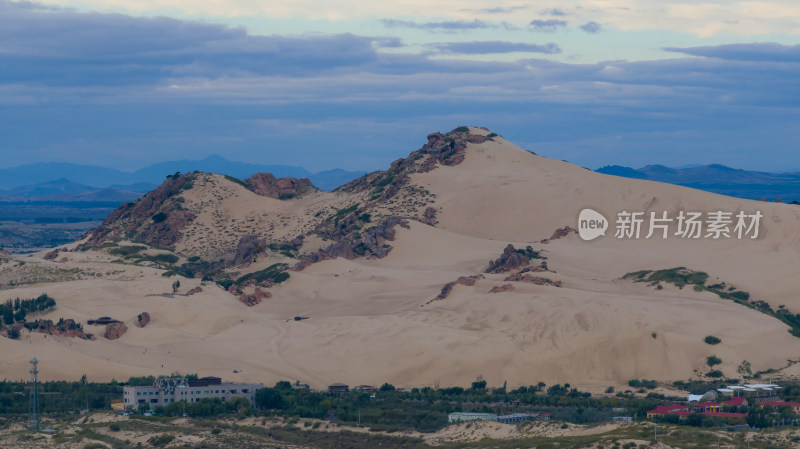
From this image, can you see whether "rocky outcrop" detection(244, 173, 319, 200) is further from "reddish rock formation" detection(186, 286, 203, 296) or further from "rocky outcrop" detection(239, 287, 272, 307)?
"reddish rock formation" detection(186, 286, 203, 296)

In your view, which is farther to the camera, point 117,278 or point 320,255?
point 320,255

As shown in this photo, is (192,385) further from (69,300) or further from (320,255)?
(320,255)

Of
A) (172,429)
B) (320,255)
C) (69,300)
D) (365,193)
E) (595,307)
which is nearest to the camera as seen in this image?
(172,429)

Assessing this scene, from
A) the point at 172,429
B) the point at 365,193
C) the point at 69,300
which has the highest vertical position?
the point at 365,193

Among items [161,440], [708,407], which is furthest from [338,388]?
[708,407]

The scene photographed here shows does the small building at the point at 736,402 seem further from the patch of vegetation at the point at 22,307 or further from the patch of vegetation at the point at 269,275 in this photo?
the patch of vegetation at the point at 269,275

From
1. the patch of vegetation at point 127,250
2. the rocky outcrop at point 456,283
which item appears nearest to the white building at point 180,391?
the rocky outcrop at point 456,283

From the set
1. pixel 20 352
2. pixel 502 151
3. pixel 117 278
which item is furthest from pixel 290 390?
pixel 502 151

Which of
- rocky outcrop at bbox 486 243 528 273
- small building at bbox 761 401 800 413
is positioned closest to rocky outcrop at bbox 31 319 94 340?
rocky outcrop at bbox 486 243 528 273
